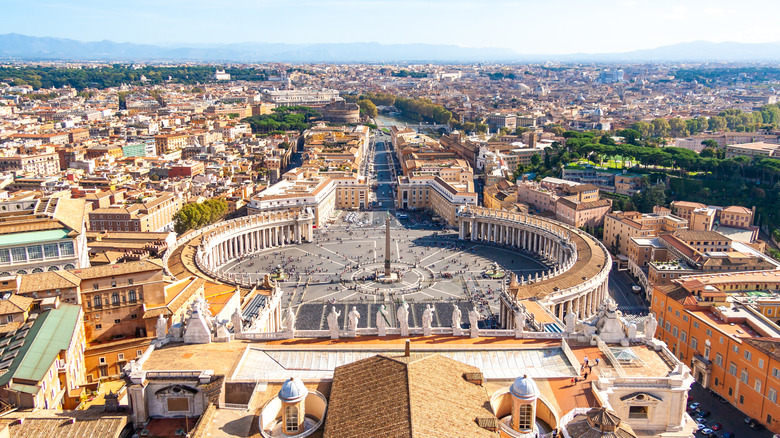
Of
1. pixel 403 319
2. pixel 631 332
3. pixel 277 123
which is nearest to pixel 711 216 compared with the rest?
pixel 631 332

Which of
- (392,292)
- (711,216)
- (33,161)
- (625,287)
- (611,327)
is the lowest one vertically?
(625,287)

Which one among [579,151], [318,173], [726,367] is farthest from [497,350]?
[579,151]

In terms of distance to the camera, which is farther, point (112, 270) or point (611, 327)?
point (112, 270)

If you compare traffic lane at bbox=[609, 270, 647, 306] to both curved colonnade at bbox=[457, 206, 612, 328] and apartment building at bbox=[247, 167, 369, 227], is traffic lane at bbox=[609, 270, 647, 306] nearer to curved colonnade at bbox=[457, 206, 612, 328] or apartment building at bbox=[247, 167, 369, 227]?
curved colonnade at bbox=[457, 206, 612, 328]

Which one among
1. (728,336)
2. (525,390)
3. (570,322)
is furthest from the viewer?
(728,336)

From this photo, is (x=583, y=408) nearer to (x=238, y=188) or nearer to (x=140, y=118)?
(x=238, y=188)

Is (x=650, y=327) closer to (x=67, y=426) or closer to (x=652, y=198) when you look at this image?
(x=67, y=426)

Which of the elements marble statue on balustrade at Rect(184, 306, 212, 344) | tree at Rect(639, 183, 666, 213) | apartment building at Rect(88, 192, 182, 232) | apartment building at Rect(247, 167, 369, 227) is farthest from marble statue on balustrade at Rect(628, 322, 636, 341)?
tree at Rect(639, 183, 666, 213)
